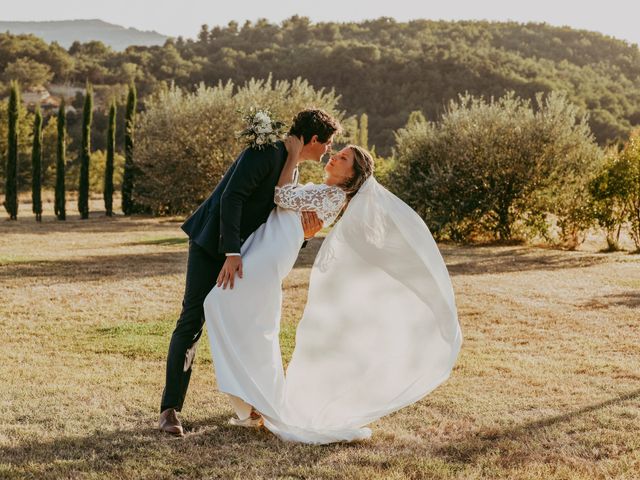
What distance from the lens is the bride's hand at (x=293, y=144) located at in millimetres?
5078

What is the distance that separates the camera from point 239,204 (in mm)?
4883

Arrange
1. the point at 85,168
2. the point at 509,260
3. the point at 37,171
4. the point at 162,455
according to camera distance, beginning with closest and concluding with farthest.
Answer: the point at 162,455 → the point at 509,260 → the point at 37,171 → the point at 85,168

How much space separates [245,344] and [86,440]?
1.26m

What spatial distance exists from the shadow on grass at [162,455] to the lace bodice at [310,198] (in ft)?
5.29

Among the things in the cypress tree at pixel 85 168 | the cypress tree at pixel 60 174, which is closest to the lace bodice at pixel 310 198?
the cypress tree at pixel 60 174

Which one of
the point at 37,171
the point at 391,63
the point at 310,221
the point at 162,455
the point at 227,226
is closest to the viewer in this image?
the point at 162,455

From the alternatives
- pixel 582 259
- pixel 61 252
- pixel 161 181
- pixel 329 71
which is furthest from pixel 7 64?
pixel 582 259

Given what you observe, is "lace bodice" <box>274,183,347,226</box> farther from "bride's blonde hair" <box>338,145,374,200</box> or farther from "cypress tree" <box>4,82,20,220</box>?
"cypress tree" <box>4,82,20,220</box>

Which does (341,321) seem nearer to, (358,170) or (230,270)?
(230,270)

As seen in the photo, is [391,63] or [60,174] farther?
[391,63]

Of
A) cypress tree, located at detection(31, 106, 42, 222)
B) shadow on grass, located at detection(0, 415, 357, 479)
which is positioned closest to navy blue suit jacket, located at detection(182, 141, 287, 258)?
shadow on grass, located at detection(0, 415, 357, 479)

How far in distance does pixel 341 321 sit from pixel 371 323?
0.74 ft

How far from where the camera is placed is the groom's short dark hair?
4.98 m

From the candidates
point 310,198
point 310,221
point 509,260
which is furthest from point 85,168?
point 310,198
